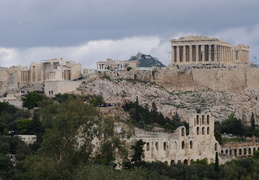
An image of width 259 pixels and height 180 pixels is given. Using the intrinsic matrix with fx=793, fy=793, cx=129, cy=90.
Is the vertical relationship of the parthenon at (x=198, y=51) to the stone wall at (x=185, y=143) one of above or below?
above

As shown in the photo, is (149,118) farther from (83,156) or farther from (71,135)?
(83,156)

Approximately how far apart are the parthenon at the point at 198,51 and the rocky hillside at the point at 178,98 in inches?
357

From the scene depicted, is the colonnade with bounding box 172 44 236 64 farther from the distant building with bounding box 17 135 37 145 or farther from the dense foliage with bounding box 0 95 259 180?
the distant building with bounding box 17 135 37 145

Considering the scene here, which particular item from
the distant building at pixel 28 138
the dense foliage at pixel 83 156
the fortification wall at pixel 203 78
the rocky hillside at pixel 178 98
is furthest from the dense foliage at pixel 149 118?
the distant building at pixel 28 138

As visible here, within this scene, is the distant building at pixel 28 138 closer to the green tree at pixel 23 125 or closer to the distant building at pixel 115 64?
the green tree at pixel 23 125

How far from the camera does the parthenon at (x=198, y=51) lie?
414 ft

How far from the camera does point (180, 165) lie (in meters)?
75.9

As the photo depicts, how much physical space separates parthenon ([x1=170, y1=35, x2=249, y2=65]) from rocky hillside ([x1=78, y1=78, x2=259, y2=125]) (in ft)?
29.8

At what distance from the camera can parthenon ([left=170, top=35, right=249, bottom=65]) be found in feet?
414

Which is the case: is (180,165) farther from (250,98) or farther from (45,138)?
(250,98)

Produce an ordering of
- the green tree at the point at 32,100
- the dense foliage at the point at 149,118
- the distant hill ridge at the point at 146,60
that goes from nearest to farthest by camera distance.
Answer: the dense foliage at the point at 149,118
the green tree at the point at 32,100
the distant hill ridge at the point at 146,60

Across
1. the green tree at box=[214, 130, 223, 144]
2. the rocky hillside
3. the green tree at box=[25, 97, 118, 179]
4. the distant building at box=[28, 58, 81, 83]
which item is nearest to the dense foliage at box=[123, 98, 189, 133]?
the rocky hillside

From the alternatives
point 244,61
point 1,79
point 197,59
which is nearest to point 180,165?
point 1,79

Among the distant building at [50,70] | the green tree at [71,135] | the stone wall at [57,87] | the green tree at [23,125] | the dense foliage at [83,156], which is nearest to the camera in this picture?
the dense foliage at [83,156]
